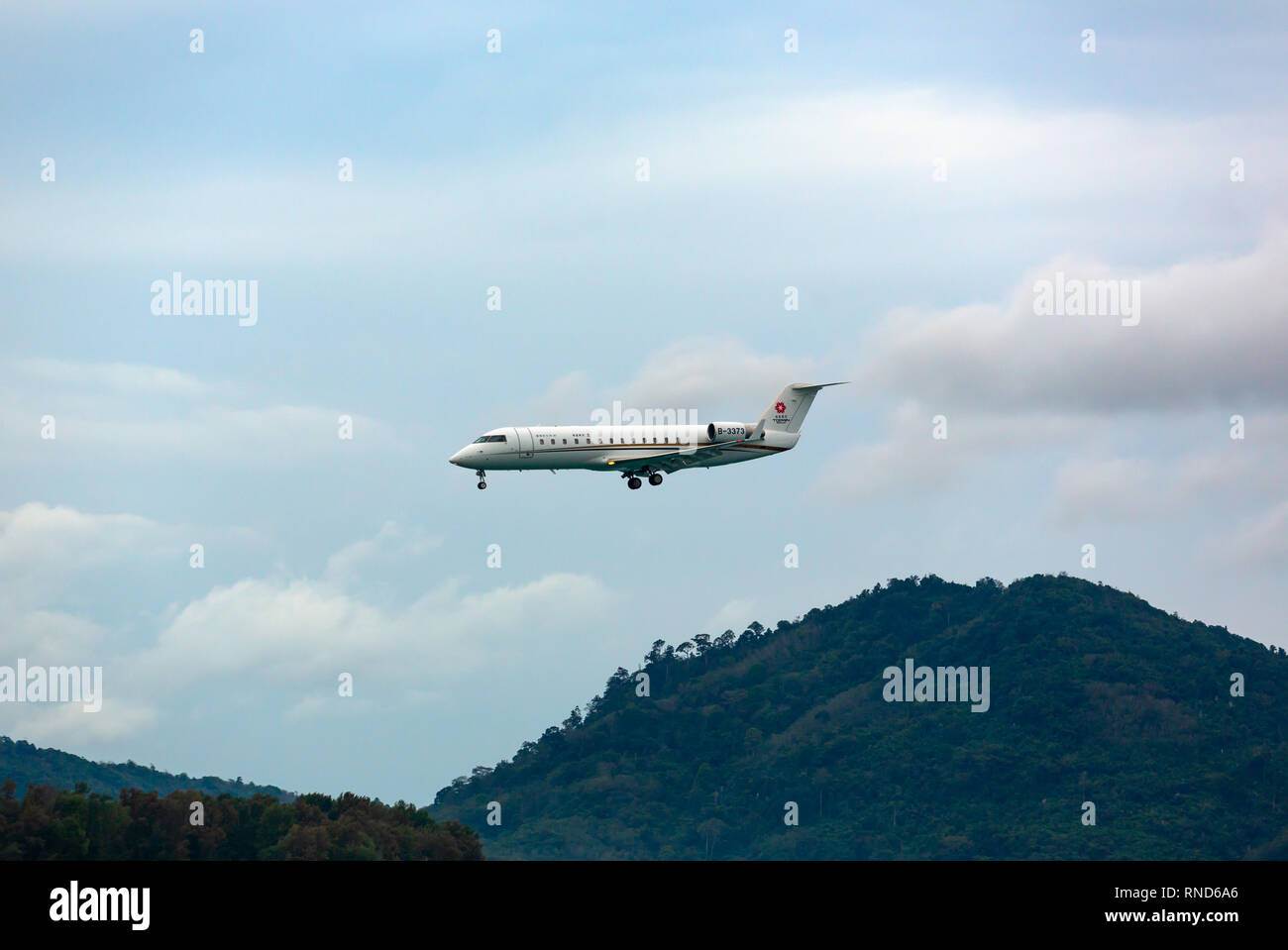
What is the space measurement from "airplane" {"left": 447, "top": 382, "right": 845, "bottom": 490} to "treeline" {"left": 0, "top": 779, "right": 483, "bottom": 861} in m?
75.2

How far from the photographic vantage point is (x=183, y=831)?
556 feet

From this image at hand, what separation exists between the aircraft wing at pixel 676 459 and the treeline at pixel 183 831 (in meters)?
75.4

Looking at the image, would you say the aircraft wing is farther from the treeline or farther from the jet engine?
the treeline

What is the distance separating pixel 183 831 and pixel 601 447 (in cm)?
8324

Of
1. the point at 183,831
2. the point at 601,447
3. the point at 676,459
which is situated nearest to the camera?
the point at 601,447

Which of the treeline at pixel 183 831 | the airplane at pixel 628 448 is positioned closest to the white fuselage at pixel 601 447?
the airplane at pixel 628 448

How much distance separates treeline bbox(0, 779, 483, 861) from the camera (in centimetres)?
16175

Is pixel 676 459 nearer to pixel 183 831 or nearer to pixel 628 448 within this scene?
pixel 628 448

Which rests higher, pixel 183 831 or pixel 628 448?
pixel 628 448

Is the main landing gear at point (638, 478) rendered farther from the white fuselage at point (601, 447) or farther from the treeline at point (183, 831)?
the treeline at point (183, 831)

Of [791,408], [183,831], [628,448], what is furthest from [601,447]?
[183,831]
